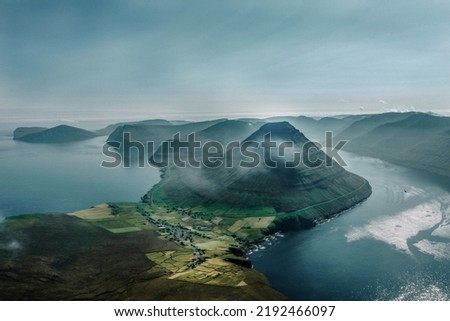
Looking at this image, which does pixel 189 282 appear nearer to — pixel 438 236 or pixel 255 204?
pixel 255 204

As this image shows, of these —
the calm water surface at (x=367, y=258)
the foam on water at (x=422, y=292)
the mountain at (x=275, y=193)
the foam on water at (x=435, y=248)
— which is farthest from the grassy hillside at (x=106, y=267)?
the foam on water at (x=435, y=248)

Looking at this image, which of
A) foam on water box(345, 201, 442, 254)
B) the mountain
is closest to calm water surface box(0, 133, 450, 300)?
foam on water box(345, 201, 442, 254)

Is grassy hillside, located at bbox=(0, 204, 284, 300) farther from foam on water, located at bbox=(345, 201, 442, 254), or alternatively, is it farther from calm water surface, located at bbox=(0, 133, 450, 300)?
foam on water, located at bbox=(345, 201, 442, 254)

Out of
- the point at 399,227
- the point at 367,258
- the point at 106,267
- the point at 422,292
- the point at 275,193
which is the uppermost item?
the point at 275,193

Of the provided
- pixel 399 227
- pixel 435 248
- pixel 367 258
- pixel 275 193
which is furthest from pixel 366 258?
pixel 275 193

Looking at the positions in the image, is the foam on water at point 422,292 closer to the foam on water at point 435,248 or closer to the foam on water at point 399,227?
the foam on water at point 435,248

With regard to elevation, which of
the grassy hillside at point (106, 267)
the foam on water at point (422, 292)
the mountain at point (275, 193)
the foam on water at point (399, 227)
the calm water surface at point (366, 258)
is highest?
the mountain at point (275, 193)

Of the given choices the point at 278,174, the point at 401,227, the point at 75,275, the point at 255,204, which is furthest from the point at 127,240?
the point at 401,227

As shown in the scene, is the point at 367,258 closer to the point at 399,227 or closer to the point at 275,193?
the point at 399,227
